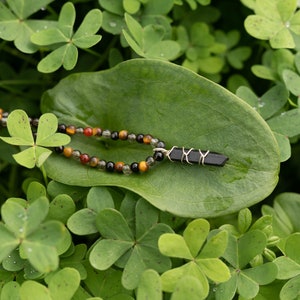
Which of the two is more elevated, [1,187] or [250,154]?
[250,154]

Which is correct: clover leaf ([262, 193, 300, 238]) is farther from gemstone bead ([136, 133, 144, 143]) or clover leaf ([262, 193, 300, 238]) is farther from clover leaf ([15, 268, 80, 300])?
clover leaf ([15, 268, 80, 300])

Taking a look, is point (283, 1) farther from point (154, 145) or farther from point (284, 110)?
point (154, 145)

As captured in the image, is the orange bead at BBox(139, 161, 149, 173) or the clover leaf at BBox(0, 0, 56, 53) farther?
the clover leaf at BBox(0, 0, 56, 53)

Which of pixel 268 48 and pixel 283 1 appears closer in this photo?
pixel 283 1

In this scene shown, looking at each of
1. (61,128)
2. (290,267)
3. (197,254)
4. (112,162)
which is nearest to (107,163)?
(112,162)

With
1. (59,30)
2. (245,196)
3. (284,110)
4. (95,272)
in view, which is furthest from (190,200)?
(59,30)

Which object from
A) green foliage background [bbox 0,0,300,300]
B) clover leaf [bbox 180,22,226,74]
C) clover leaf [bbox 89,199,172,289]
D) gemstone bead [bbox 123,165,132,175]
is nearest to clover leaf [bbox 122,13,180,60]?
green foliage background [bbox 0,0,300,300]
